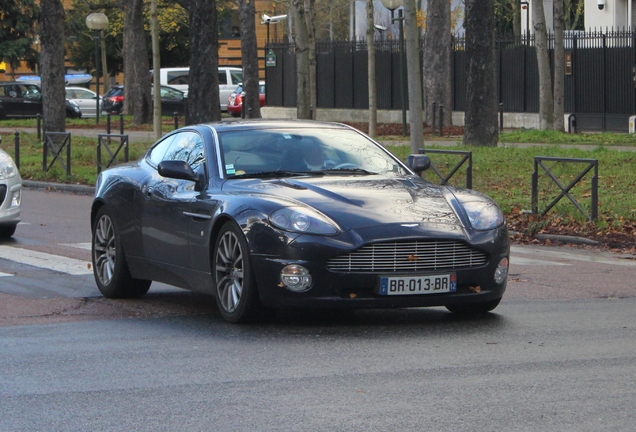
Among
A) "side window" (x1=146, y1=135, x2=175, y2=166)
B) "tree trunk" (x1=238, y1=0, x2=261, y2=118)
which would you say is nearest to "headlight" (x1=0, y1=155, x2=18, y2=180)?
"side window" (x1=146, y1=135, x2=175, y2=166)

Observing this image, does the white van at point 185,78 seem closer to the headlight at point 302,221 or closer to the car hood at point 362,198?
the car hood at point 362,198

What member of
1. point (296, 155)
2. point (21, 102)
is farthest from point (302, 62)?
point (21, 102)

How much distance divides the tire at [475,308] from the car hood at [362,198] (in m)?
0.79

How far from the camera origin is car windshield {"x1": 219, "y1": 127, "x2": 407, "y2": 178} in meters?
9.69

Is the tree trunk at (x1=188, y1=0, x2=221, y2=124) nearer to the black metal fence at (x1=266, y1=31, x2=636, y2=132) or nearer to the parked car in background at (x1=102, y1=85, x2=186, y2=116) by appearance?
the black metal fence at (x1=266, y1=31, x2=636, y2=132)

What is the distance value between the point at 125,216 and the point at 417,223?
3.02 m

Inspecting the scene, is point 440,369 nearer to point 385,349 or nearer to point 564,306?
point 385,349

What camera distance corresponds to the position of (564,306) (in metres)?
9.91

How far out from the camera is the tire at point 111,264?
34.9ft

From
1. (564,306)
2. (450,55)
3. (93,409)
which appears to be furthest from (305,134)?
(450,55)

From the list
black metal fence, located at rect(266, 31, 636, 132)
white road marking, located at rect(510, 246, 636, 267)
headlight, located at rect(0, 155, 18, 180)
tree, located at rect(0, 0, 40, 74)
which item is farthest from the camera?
tree, located at rect(0, 0, 40, 74)

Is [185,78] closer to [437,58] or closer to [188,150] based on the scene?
[437,58]

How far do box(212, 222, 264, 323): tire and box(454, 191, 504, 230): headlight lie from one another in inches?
63.8

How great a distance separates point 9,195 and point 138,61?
1263 inches
